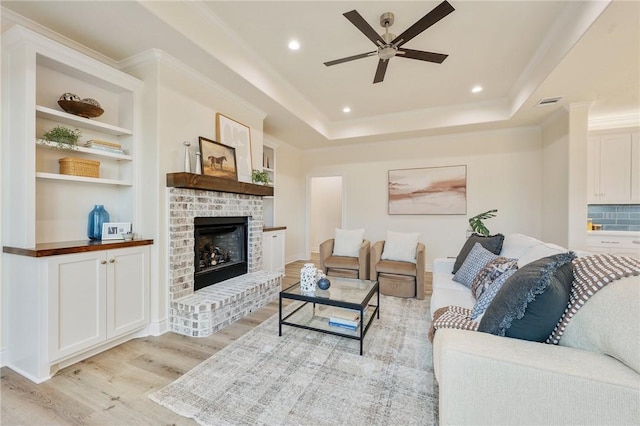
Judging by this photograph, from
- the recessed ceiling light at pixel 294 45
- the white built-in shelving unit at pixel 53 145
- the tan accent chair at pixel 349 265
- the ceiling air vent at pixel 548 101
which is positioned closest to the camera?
the white built-in shelving unit at pixel 53 145

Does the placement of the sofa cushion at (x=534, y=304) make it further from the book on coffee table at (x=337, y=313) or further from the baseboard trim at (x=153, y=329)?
the baseboard trim at (x=153, y=329)

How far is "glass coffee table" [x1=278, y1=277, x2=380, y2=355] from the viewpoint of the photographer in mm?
2256

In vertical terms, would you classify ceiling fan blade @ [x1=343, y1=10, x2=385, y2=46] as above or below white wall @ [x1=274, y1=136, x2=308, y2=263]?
above

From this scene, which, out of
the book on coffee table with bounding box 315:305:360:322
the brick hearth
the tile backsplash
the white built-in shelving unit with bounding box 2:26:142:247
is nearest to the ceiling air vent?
the tile backsplash

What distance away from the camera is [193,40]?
240cm

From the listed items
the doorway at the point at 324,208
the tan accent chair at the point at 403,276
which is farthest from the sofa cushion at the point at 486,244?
the doorway at the point at 324,208

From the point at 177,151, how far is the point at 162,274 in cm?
126

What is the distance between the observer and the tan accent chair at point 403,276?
354 centimetres

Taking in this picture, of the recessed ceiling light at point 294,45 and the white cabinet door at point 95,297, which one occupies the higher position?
the recessed ceiling light at point 294,45

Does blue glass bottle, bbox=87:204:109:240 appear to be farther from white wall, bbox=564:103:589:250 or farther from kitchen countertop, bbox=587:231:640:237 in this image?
kitchen countertop, bbox=587:231:640:237

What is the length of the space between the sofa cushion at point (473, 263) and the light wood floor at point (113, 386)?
223cm

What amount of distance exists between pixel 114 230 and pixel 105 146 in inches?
30.8

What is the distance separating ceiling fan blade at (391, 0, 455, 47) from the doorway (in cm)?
537

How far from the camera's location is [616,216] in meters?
4.31
